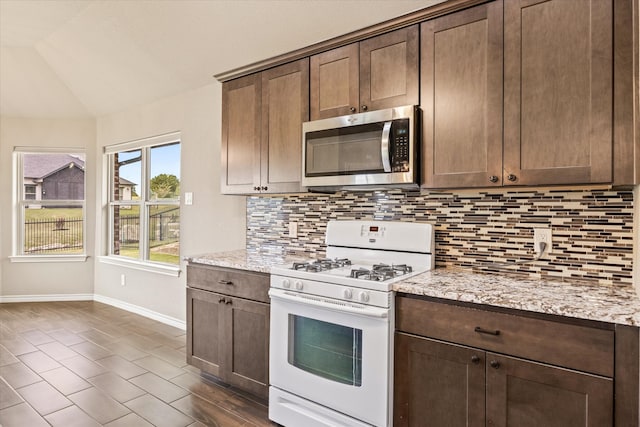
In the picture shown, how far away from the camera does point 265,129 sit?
282 centimetres

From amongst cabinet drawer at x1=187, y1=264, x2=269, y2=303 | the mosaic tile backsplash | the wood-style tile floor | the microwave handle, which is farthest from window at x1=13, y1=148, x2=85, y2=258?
the microwave handle

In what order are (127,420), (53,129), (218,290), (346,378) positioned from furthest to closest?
(53,129)
(218,290)
(127,420)
(346,378)

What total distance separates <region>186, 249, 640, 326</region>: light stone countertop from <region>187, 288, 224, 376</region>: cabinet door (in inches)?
24.0

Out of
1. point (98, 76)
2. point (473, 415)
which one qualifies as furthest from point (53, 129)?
point (473, 415)

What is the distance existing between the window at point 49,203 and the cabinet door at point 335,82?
3985mm

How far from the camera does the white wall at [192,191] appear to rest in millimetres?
3633

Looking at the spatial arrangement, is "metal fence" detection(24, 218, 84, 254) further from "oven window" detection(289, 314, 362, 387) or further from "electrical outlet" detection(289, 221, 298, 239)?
"oven window" detection(289, 314, 362, 387)

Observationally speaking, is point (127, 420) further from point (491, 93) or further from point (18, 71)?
point (18, 71)

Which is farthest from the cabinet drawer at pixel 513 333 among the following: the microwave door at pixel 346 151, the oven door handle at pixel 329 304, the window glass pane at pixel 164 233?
the window glass pane at pixel 164 233

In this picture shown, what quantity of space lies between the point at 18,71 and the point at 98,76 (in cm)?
95

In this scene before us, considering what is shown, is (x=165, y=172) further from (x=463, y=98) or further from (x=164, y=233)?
(x=463, y=98)

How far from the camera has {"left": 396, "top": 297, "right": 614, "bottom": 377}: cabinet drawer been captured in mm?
1425

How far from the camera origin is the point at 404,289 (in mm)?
1851

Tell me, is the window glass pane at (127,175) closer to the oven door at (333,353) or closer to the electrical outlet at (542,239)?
the oven door at (333,353)
